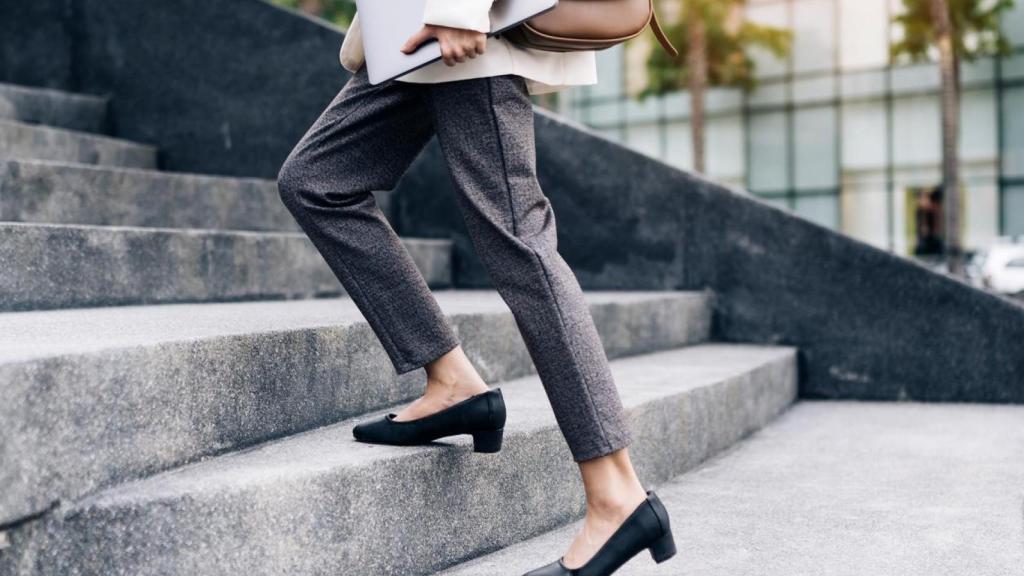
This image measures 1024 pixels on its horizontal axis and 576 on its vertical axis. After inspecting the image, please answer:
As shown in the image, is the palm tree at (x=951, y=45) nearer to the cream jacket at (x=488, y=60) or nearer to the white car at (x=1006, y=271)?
the white car at (x=1006, y=271)

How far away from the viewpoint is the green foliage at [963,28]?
25.2 m

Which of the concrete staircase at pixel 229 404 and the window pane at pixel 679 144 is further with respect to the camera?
the window pane at pixel 679 144

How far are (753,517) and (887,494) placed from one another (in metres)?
0.60

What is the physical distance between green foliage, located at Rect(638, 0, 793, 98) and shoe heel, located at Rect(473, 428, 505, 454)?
85.3ft

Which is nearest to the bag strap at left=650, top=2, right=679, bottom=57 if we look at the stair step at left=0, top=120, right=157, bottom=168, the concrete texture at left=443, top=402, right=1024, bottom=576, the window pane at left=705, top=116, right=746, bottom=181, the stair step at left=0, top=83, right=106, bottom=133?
the concrete texture at left=443, top=402, right=1024, bottom=576

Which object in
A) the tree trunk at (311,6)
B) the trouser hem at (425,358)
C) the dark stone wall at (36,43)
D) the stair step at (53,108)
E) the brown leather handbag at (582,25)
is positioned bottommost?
the trouser hem at (425,358)

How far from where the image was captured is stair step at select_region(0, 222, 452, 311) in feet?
10.1

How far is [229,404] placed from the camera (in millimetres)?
2420

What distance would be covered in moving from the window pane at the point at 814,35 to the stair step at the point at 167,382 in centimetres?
2701

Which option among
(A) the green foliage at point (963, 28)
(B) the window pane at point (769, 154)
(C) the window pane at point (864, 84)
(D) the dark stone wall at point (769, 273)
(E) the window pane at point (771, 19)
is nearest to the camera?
(D) the dark stone wall at point (769, 273)

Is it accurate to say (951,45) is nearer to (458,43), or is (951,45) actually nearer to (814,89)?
(814,89)

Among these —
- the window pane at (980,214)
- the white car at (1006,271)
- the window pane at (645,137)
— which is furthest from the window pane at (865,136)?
the white car at (1006,271)

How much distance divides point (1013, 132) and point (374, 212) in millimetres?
27261

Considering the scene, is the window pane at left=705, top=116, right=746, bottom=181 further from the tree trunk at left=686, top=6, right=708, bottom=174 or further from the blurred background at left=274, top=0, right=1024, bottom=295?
the tree trunk at left=686, top=6, right=708, bottom=174
